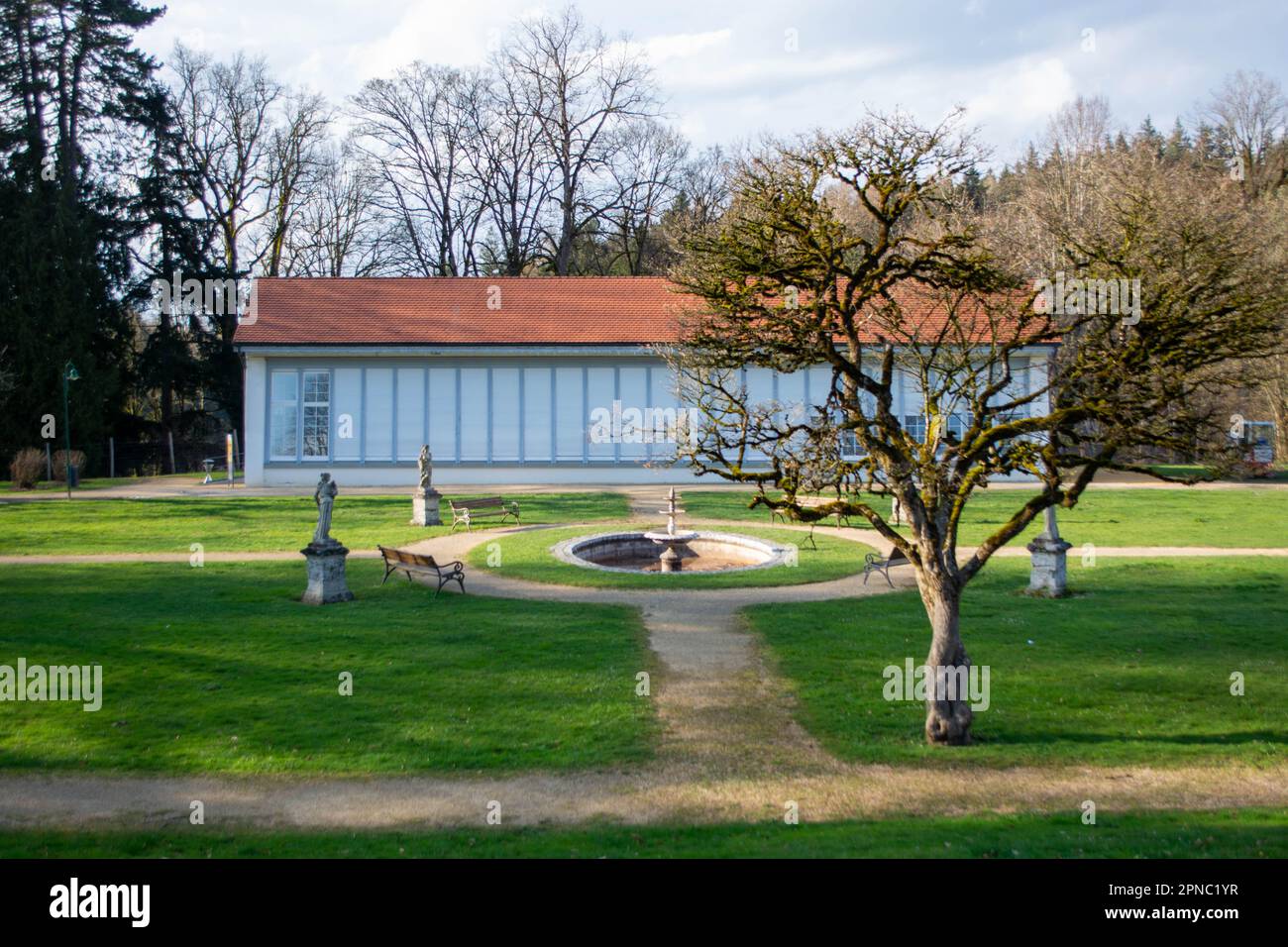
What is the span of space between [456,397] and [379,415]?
280cm

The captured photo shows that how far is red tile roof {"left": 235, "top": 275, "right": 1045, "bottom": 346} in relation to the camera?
35562mm

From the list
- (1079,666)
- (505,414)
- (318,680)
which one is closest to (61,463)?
(505,414)

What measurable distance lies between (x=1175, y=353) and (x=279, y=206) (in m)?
49.1

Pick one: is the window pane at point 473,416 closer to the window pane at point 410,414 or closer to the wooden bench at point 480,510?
the window pane at point 410,414

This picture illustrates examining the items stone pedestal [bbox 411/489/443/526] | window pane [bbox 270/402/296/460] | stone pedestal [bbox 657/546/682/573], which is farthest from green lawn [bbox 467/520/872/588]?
window pane [bbox 270/402/296/460]

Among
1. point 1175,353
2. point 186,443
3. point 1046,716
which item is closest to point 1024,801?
point 1046,716

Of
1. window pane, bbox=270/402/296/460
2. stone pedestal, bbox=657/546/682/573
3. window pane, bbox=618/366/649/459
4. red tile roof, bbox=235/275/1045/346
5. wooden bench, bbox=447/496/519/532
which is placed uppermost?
red tile roof, bbox=235/275/1045/346

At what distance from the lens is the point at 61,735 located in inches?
373

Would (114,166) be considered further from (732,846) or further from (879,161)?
(732,846)

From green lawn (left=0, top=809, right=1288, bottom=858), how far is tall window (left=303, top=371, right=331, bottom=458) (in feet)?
96.4

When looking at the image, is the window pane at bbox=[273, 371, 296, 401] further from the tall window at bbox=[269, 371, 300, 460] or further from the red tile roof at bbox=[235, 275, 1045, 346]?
the red tile roof at bbox=[235, 275, 1045, 346]

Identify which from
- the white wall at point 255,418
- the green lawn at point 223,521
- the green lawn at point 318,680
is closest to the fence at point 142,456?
the white wall at point 255,418

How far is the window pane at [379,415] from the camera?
3575cm

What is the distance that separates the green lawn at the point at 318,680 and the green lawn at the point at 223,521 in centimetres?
484
